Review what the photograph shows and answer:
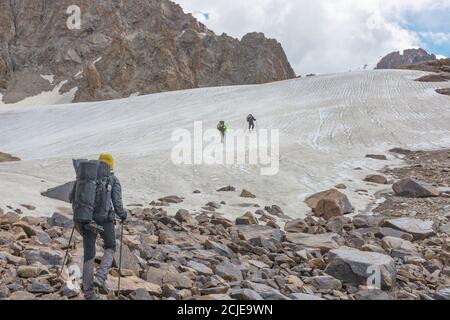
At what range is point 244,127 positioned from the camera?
1200 inches

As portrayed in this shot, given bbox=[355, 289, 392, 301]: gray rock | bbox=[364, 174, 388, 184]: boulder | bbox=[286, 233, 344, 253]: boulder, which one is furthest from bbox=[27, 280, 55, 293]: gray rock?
bbox=[364, 174, 388, 184]: boulder

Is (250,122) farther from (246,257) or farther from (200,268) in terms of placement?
(200,268)

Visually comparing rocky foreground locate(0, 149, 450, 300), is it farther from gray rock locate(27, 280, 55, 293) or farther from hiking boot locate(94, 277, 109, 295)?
hiking boot locate(94, 277, 109, 295)

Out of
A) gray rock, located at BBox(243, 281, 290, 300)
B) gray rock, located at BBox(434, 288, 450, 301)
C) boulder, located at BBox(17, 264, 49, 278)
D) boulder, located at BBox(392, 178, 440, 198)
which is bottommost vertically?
gray rock, located at BBox(434, 288, 450, 301)

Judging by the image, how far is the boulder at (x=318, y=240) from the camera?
9266 mm

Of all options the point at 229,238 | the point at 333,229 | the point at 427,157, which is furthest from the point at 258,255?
the point at 427,157

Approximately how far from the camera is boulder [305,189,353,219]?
12977mm

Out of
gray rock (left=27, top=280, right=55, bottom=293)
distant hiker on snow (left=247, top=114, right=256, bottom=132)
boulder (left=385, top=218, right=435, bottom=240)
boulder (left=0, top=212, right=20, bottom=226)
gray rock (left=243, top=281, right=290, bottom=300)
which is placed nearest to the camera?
gray rock (left=27, top=280, right=55, bottom=293)

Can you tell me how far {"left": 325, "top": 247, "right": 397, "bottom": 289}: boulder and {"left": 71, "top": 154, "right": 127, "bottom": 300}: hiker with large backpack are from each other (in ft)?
12.4

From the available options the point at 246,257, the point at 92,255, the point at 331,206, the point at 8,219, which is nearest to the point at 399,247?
the point at 246,257

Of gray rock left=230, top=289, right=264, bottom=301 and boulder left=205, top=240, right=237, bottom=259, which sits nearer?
gray rock left=230, top=289, right=264, bottom=301

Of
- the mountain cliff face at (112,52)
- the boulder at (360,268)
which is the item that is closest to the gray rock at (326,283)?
the boulder at (360,268)

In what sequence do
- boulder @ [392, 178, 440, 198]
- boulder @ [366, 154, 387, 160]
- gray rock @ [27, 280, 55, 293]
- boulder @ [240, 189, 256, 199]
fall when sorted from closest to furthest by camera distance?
gray rock @ [27, 280, 55, 293] < boulder @ [392, 178, 440, 198] < boulder @ [240, 189, 256, 199] < boulder @ [366, 154, 387, 160]
